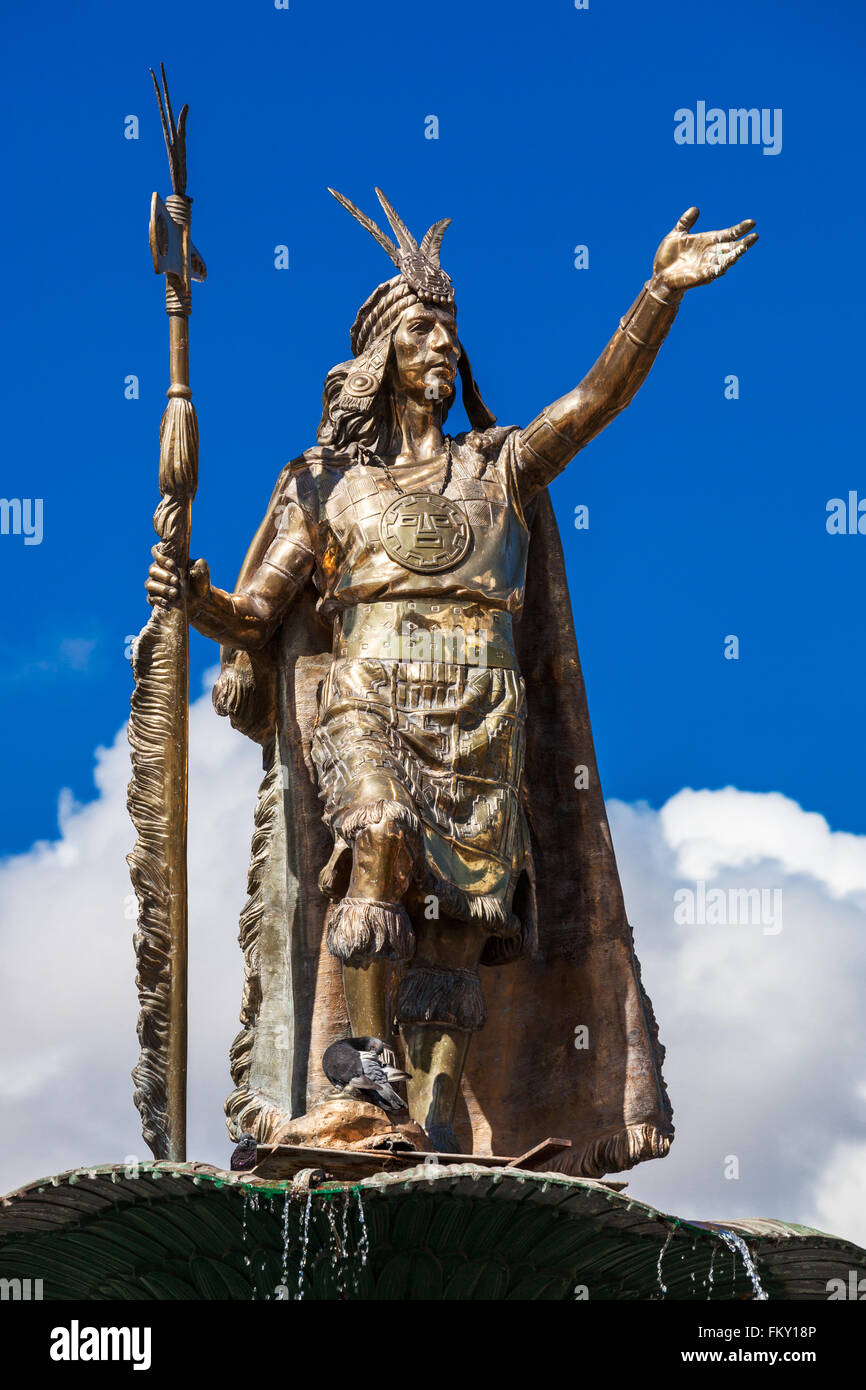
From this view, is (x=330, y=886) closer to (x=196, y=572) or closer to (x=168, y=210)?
(x=196, y=572)

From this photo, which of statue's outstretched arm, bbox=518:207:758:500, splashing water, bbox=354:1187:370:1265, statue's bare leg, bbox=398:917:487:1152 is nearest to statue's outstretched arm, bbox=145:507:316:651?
statue's outstretched arm, bbox=518:207:758:500

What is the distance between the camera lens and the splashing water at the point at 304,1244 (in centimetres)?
1266

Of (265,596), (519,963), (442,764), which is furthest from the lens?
(519,963)

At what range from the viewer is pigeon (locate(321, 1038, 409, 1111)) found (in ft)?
45.5

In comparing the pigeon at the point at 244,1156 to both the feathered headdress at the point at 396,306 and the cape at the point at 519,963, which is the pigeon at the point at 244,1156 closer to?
the cape at the point at 519,963

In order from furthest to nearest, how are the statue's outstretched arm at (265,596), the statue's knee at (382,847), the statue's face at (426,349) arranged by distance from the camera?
1. the statue's face at (426,349)
2. the statue's outstretched arm at (265,596)
3. the statue's knee at (382,847)

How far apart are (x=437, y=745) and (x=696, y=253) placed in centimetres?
293

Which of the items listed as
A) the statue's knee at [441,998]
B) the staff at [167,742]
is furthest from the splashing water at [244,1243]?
the statue's knee at [441,998]

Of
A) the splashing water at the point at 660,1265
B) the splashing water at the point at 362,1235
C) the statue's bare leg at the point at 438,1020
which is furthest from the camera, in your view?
the statue's bare leg at the point at 438,1020

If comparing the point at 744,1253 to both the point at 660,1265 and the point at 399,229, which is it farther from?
the point at 399,229

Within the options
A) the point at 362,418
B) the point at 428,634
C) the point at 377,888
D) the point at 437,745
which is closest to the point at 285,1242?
the point at 377,888

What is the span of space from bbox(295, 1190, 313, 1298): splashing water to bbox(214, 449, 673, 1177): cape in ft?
8.39

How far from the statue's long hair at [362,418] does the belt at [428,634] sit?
3.83ft

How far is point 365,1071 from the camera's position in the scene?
14.0 m
